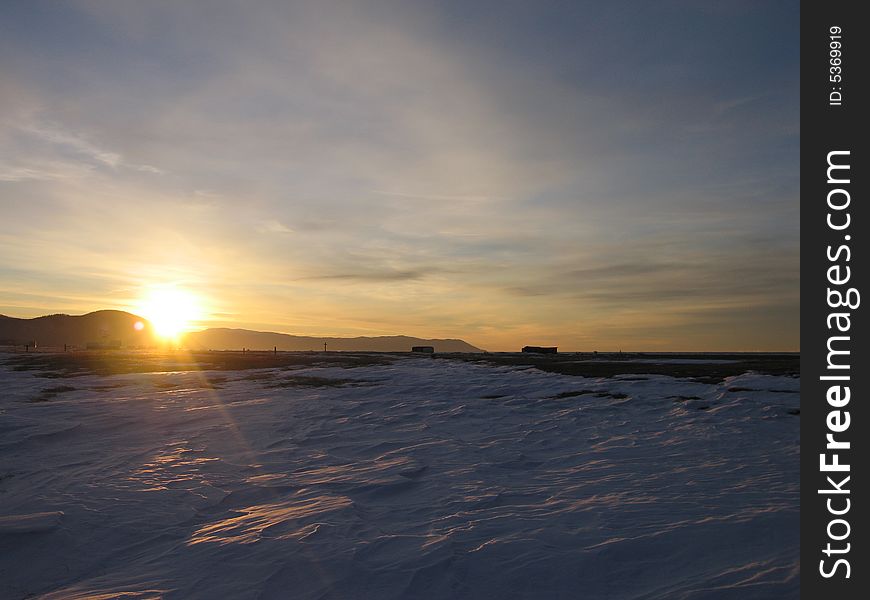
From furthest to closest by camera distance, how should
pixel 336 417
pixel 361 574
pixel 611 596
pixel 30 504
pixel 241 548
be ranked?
1. pixel 336 417
2. pixel 30 504
3. pixel 241 548
4. pixel 361 574
5. pixel 611 596

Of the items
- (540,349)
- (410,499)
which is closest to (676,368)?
(410,499)

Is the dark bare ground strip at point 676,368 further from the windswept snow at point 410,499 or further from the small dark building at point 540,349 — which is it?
the small dark building at point 540,349

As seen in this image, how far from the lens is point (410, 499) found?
10164 millimetres

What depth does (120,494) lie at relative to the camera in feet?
35.9

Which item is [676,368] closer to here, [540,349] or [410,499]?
[410,499]

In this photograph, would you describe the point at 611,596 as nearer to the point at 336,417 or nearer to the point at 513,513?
the point at 513,513

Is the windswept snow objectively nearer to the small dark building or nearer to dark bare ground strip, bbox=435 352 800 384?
dark bare ground strip, bbox=435 352 800 384

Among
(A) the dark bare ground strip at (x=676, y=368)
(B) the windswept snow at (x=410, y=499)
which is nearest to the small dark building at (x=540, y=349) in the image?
(A) the dark bare ground strip at (x=676, y=368)

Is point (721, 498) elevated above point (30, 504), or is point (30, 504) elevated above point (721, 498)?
point (721, 498)

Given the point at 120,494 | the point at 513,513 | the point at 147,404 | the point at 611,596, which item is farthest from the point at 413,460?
the point at 147,404

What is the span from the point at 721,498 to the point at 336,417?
12.6 metres

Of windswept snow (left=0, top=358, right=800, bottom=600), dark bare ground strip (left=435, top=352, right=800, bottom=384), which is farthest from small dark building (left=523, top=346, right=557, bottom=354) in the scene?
windswept snow (left=0, top=358, right=800, bottom=600)

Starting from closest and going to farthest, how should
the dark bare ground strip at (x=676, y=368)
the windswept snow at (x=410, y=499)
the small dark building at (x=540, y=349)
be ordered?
the windswept snow at (x=410, y=499), the dark bare ground strip at (x=676, y=368), the small dark building at (x=540, y=349)

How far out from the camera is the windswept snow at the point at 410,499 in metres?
6.89
